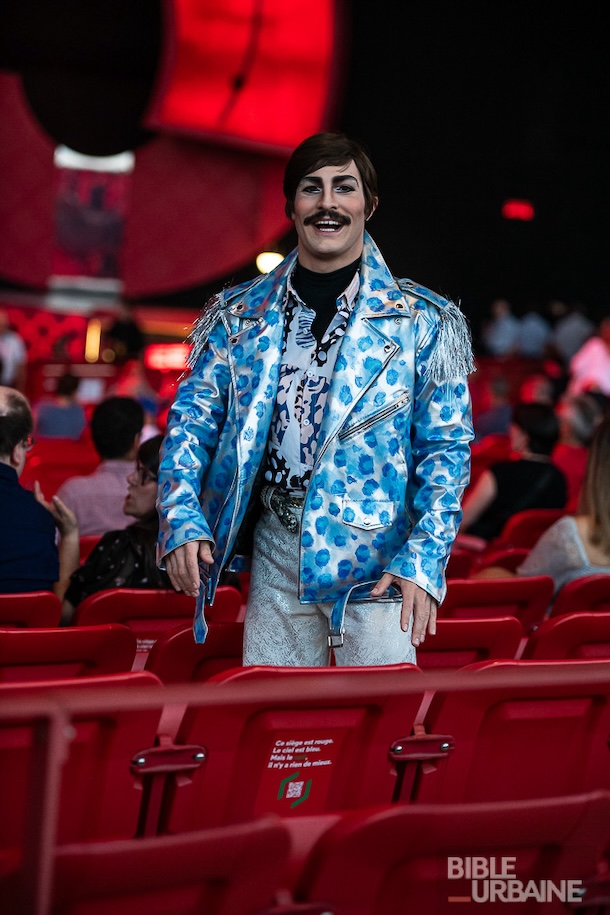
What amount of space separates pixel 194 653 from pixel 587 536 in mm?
1510

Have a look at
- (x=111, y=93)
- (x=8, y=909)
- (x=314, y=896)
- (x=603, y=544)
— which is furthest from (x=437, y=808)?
(x=111, y=93)

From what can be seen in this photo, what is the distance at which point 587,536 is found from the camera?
360 centimetres

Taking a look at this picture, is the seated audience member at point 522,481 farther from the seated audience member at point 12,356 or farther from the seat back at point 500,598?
the seated audience member at point 12,356

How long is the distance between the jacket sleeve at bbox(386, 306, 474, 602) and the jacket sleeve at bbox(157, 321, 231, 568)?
15.4 inches

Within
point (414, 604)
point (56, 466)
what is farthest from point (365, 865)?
point (56, 466)

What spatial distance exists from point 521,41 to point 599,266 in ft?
10.4

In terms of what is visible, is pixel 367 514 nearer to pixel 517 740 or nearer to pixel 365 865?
pixel 517 740

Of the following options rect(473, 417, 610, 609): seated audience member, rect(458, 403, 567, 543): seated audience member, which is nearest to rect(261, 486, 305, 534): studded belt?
rect(473, 417, 610, 609): seated audience member

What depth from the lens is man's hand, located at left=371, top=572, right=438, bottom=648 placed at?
2.21 metres

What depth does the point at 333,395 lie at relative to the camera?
230cm

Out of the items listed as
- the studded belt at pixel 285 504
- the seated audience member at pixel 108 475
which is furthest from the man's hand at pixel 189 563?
the seated audience member at pixel 108 475

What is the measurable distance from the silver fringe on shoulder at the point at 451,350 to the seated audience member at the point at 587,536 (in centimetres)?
133

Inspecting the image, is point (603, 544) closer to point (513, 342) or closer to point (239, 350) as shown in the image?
point (239, 350)

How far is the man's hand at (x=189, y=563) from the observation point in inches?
88.0
